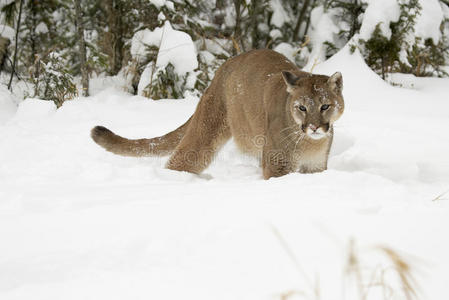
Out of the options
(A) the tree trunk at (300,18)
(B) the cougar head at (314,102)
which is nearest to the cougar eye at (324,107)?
(B) the cougar head at (314,102)

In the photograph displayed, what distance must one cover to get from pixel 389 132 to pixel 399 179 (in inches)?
46.2

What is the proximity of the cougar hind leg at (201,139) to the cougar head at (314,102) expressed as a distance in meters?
0.84

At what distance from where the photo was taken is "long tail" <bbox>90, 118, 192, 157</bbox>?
13.8ft

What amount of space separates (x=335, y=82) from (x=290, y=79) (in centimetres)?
36

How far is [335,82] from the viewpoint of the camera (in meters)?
3.57

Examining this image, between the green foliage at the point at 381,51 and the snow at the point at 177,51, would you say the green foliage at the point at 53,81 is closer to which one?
the snow at the point at 177,51

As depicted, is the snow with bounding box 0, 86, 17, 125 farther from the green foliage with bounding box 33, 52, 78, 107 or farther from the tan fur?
the tan fur

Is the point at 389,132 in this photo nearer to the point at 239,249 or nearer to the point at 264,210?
the point at 264,210

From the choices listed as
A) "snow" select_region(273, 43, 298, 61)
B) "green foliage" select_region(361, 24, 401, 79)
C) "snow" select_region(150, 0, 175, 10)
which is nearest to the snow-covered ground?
"green foliage" select_region(361, 24, 401, 79)

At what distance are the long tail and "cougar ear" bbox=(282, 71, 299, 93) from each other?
1.28m

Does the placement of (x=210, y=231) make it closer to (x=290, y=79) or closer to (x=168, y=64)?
(x=290, y=79)

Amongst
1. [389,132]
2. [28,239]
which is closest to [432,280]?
[28,239]

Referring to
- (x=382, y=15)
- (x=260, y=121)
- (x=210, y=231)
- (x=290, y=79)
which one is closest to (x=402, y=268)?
(x=210, y=231)

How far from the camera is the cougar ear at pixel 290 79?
11.7ft
